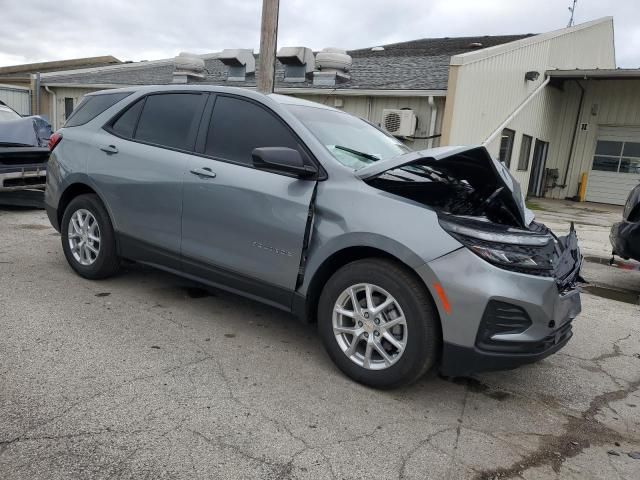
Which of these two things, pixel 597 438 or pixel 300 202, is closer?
pixel 597 438

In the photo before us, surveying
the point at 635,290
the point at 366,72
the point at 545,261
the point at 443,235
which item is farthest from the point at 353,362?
the point at 366,72

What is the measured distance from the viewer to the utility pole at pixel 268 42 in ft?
25.9

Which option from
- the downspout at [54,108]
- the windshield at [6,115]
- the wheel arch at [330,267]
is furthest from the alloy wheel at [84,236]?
the downspout at [54,108]

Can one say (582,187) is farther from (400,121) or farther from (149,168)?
(149,168)

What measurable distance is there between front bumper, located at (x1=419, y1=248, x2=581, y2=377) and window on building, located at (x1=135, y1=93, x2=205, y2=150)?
222 centimetres

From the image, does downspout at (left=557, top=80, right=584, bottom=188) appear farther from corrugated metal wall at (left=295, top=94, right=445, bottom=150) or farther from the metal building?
corrugated metal wall at (left=295, top=94, right=445, bottom=150)

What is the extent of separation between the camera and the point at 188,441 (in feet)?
7.84

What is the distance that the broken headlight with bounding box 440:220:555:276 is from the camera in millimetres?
2646

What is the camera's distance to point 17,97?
18.2 meters

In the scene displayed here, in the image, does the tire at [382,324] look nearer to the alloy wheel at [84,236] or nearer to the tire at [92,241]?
the tire at [92,241]

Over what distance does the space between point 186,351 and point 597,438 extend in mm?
2487

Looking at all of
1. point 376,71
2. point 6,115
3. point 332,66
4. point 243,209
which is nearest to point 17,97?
point 6,115

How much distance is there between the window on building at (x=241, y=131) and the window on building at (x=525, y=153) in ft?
44.3

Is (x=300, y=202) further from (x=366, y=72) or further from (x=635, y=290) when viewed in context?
(x=366, y=72)
